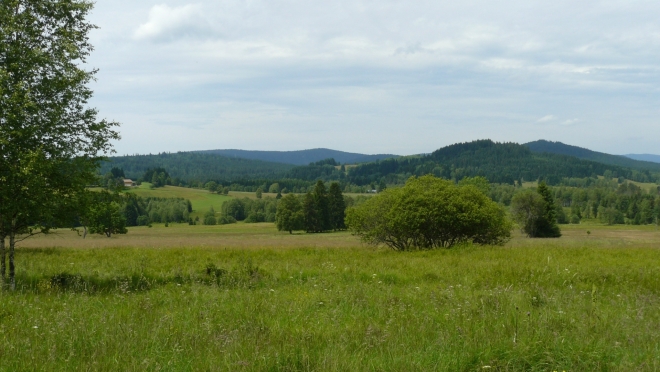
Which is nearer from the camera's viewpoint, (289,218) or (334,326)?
(334,326)

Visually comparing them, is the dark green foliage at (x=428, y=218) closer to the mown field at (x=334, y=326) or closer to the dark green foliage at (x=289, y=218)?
the mown field at (x=334, y=326)

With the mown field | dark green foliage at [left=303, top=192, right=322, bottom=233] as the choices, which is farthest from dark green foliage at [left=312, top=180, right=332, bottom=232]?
the mown field

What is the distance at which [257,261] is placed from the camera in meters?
15.3

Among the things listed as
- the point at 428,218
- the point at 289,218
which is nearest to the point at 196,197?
the point at 289,218

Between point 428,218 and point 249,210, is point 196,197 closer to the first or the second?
point 249,210

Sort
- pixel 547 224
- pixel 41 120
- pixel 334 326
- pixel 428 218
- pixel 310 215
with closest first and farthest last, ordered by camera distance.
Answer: pixel 334 326 → pixel 41 120 → pixel 428 218 → pixel 547 224 → pixel 310 215

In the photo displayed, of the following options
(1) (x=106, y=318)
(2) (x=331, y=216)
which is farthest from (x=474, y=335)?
(2) (x=331, y=216)

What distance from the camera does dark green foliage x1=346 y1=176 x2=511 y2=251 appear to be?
858 inches

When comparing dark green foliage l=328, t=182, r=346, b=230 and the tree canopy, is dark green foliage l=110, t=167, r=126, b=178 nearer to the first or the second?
the tree canopy

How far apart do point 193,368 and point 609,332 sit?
480 cm

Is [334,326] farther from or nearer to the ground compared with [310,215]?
farther from the ground

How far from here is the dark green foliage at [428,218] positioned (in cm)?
2180

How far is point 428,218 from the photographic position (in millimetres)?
21812

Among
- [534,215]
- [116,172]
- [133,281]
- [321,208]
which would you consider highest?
[116,172]
